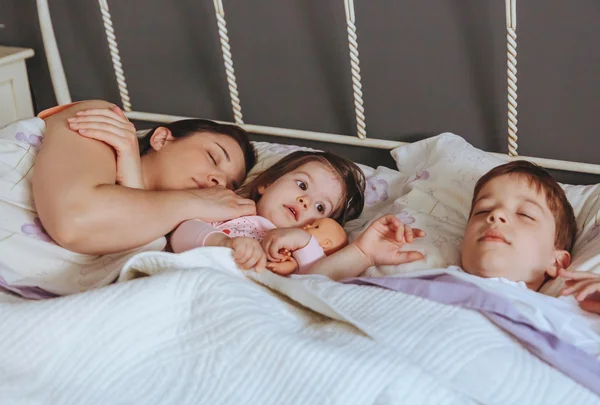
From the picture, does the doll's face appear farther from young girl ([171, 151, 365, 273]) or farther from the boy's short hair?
the boy's short hair

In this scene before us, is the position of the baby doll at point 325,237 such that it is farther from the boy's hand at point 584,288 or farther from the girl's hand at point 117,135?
the boy's hand at point 584,288

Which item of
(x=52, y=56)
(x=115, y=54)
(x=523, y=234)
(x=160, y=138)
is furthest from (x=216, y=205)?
(x=52, y=56)

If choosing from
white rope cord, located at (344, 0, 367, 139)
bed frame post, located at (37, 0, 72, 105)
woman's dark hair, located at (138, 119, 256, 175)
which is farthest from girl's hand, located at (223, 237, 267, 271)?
bed frame post, located at (37, 0, 72, 105)

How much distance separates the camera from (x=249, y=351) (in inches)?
38.2

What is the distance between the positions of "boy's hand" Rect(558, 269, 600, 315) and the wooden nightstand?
161 cm

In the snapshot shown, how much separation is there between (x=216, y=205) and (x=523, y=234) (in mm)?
546

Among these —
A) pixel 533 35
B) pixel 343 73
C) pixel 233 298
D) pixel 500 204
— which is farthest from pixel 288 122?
pixel 233 298

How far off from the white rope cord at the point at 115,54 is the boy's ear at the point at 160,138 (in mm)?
477

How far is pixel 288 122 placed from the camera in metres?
1.89

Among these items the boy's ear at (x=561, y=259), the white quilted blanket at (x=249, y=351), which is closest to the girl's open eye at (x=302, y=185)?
the white quilted blanket at (x=249, y=351)

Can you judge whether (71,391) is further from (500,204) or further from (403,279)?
(500,204)

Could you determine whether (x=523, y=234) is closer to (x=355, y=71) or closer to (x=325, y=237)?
(x=325, y=237)

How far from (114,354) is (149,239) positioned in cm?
31

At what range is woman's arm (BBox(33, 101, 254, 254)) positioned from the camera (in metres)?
1.20
